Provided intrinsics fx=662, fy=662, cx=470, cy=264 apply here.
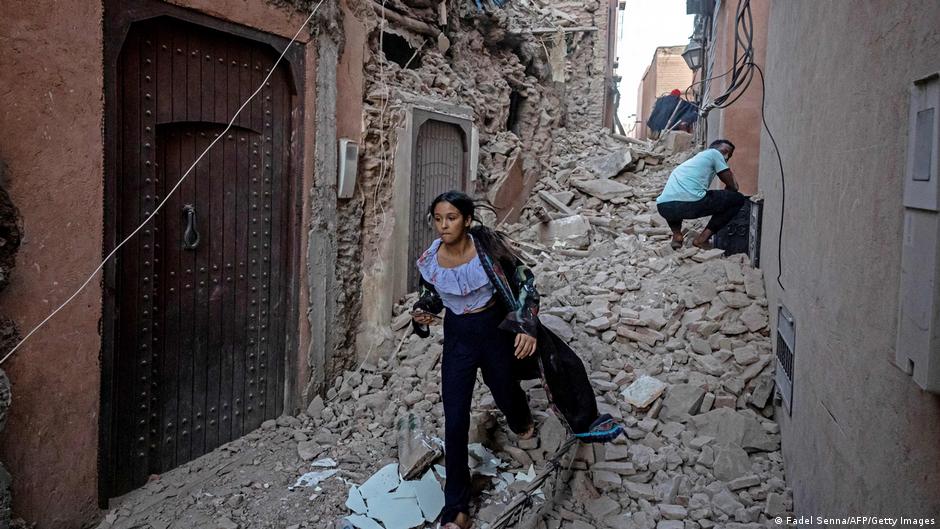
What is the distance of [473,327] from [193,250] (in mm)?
1996

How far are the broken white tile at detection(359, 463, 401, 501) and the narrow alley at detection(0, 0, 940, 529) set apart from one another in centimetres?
2

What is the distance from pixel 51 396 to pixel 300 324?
1915 mm

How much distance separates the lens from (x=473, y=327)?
11.4 ft

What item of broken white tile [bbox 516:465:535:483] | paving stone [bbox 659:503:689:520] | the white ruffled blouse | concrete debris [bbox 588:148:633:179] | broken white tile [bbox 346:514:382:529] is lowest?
broken white tile [bbox 346:514:382:529]

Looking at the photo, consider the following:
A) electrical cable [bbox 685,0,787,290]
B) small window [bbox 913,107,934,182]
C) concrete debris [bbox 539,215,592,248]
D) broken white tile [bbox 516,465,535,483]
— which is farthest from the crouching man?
small window [bbox 913,107,934,182]

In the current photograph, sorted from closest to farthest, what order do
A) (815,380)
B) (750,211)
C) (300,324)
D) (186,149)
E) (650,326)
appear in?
(815,380), (186,149), (300,324), (650,326), (750,211)

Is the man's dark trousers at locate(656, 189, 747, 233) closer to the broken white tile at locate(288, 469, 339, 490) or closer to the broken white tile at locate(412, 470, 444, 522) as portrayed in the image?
the broken white tile at locate(412, 470, 444, 522)

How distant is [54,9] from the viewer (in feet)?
10.5

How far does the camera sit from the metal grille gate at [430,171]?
666cm

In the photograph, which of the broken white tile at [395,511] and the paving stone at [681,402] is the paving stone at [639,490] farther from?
the broken white tile at [395,511]

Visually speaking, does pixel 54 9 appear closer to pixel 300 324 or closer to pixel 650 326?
pixel 300 324

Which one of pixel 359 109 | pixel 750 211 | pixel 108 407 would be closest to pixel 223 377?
pixel 108 407

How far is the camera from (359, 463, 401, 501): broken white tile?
154 inches

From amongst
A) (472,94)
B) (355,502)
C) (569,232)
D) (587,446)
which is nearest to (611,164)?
(569,232)
